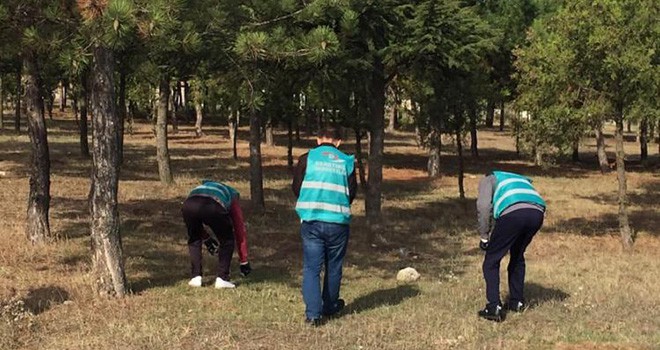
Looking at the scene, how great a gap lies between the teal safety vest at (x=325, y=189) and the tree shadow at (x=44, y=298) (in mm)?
2645

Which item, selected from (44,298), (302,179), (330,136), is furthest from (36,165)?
(330,136)

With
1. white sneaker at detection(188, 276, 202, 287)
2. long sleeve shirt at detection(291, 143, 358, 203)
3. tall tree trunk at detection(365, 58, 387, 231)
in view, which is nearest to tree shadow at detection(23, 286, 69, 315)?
white sneaker at detection(188, 276, 202, 287)

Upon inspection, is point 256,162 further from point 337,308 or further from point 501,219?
point 501,219

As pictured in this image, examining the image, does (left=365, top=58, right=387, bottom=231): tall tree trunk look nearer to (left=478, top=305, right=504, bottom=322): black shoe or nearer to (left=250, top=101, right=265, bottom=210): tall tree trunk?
(left=250, top=101, right=265, bottom=210): tall tree trunk

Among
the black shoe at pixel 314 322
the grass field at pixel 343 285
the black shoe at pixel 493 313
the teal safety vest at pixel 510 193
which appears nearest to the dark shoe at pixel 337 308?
the grass field at pixel 343 285

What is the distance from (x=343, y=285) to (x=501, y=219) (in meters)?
2.45

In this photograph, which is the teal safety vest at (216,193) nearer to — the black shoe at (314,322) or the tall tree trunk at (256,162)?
the black shoe at (314,322)

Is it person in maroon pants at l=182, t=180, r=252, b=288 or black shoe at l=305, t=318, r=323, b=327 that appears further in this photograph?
person in maroon pants at l=182, t=180, r=252, b=288

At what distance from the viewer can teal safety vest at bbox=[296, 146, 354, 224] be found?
240 inches

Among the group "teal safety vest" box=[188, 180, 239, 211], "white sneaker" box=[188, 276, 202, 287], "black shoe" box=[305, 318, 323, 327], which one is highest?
"teal safety vest" box=[188, 180, 239, 211]

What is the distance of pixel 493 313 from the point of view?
6.38 m

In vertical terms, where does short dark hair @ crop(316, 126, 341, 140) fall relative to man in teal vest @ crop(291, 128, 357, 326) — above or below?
above

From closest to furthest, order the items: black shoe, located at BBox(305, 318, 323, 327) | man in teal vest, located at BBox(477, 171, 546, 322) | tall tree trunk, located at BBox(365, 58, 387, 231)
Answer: black shoe, located at BBox(305, 318, 323, 327), man in teal vest, located at BBox(477, 171, 546, 322), tall tree trunk, located at BBox(365, 58, 387, 231)

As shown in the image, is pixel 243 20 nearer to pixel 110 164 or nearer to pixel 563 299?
pixel 110 164
